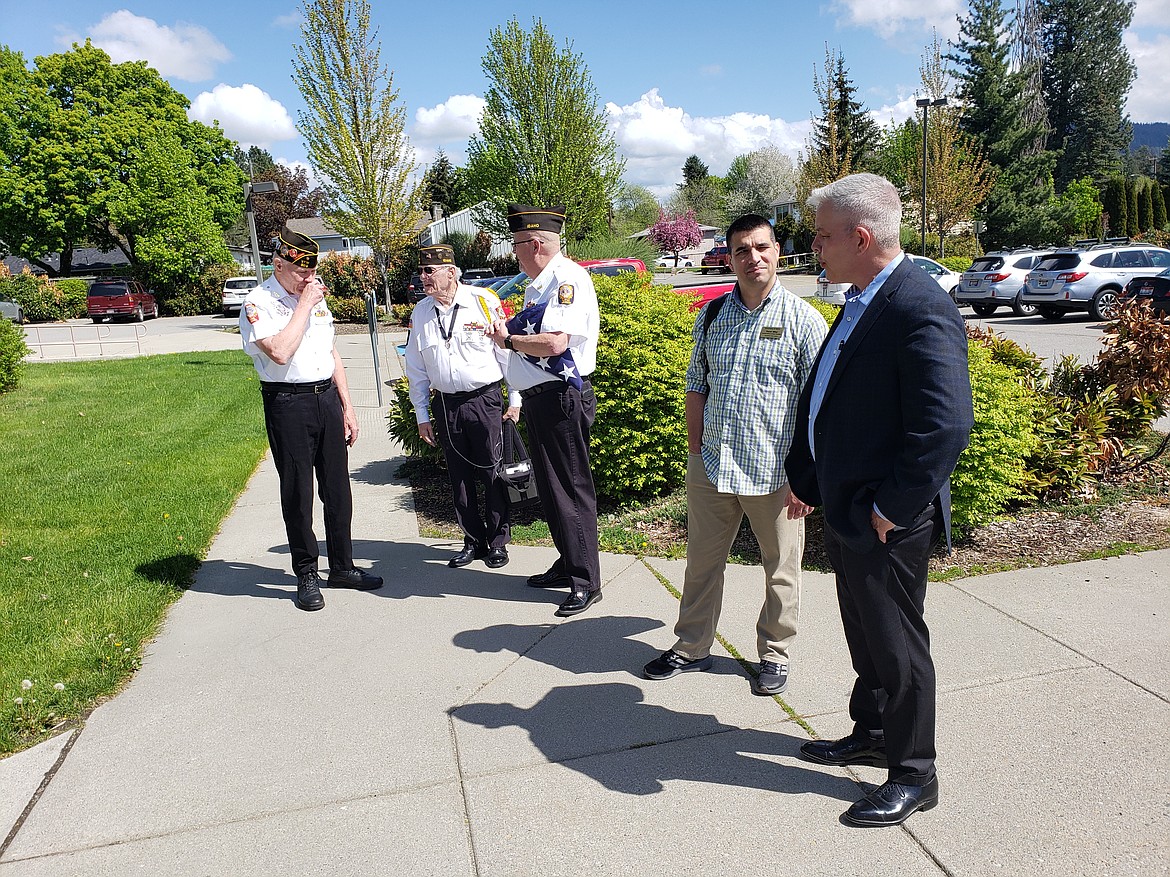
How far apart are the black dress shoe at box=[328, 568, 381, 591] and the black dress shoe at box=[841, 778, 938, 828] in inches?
123

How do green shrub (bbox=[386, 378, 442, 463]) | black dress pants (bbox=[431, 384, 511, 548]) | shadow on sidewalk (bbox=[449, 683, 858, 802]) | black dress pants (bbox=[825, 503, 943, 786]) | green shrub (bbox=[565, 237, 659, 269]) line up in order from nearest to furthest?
black dress pants (bbox=[825, 503, 943, 786]) < shadow on sidewalk (bbox=[449, 683, 858, 802]) < black dress pants (bbox=[431, 384, 511, 548]) < green shrub (bbox=[386, 378, 442, 463]) < green shrub (bbox=[565, 237, 659, 269])

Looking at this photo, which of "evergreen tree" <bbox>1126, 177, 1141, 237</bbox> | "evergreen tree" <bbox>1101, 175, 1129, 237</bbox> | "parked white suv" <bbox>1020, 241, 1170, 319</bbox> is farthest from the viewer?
"evergreen tree" <bbox>1101, 175, 1129, 237</bbox>

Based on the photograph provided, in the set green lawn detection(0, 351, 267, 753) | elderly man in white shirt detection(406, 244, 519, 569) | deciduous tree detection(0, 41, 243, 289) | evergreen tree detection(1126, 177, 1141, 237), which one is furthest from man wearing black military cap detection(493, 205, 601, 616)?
evergreen tree detection(1126, 177, 1141, 237)

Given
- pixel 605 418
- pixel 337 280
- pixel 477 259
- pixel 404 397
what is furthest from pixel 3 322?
pixel 477 259

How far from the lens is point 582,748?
124 inches

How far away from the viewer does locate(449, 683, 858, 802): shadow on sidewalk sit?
2904mm

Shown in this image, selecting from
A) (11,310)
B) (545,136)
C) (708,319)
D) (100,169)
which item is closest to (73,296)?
(11,310)

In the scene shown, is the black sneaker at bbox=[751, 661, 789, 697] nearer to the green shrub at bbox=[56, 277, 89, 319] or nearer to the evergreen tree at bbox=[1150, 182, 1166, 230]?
the green shrub at bbox=[56, 277, 89, 319]

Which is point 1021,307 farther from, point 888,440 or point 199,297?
point 199,297

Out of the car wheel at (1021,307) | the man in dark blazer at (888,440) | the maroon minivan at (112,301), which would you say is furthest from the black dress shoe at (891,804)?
the maroon minivan at (112,301)

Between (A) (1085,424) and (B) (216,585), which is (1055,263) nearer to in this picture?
(A) (1085,424)

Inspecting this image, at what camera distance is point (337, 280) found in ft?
113

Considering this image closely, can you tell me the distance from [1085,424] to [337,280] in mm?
32450

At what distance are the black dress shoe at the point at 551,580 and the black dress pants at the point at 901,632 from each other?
2.29m
